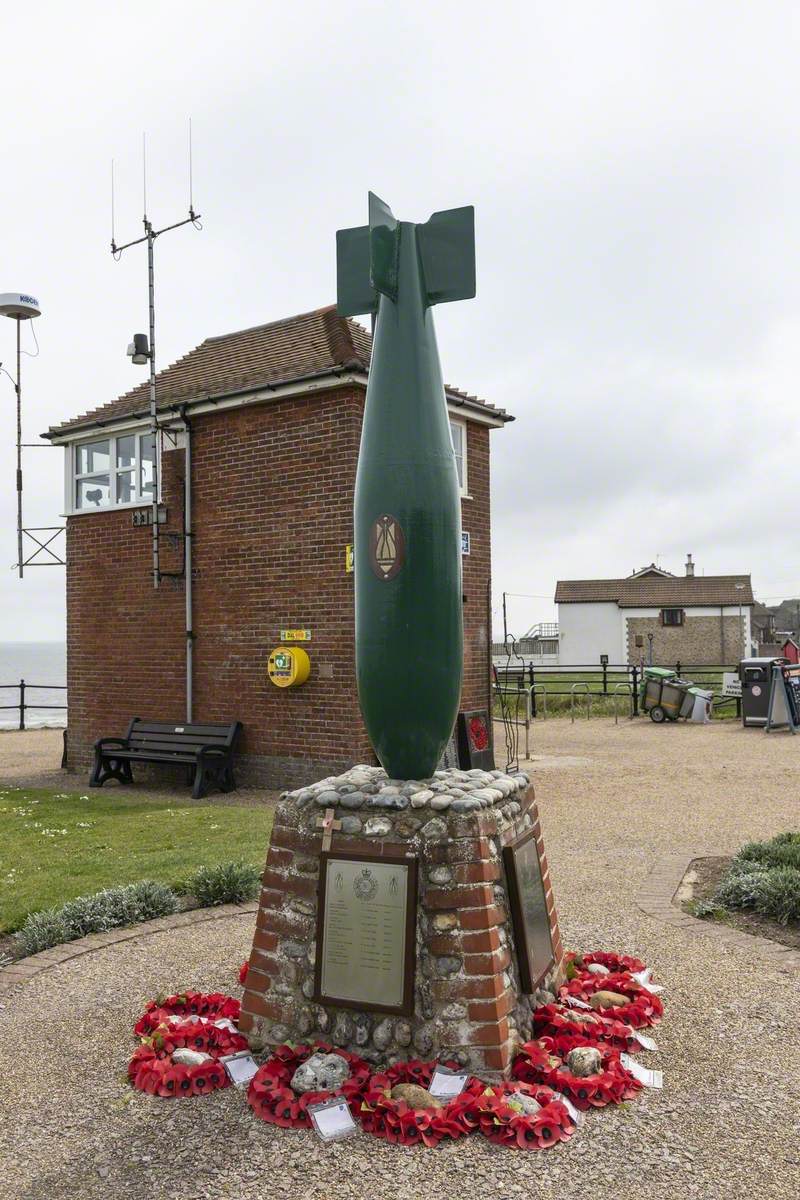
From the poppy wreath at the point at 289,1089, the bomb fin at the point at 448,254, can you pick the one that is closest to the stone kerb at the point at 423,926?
the poppy wreath at the point at 289,1089

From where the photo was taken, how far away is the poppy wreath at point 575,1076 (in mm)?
3797

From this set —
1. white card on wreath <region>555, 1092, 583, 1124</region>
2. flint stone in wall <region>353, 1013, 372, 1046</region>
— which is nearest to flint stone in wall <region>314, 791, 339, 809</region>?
flint stone in wall <region>353, 1013, 372, 1046</region>

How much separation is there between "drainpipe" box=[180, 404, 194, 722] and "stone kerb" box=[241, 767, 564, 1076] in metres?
8.43

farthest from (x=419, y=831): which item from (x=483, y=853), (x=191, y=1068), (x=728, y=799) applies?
(x=728, y=799)

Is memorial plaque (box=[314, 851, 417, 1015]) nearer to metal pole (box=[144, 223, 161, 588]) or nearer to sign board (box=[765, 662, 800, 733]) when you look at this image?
metal pole (box=[144, 223, 161, 588])

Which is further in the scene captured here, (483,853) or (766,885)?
(766,885)

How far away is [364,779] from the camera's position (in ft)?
15.4

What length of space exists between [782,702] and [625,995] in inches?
585

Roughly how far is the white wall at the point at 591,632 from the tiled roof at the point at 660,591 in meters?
0.44

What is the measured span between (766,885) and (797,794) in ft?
17.5

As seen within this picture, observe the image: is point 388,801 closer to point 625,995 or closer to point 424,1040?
point 424,1040

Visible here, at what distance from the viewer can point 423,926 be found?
161 inches

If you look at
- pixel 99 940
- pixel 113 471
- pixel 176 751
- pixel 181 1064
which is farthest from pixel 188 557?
pixel 181 1064

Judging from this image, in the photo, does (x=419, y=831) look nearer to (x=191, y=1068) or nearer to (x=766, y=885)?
(x=191, y=1068)
